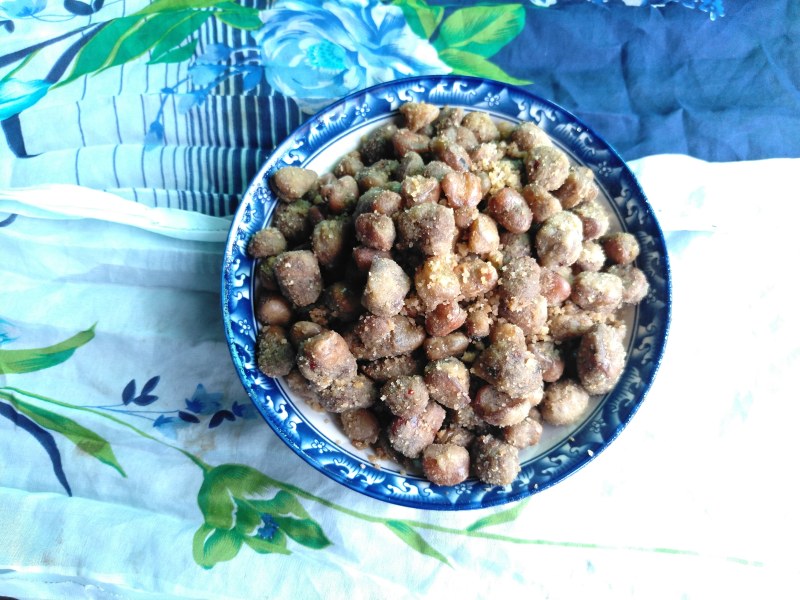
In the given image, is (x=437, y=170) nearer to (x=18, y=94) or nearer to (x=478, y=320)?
(x=478, y=320)

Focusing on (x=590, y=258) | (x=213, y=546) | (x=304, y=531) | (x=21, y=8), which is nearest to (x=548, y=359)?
(x=590, y=258)

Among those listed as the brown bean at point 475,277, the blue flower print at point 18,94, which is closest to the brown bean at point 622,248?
the brown bean at point 475,277

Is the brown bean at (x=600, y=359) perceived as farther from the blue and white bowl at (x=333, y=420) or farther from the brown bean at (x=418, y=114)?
the brown bean at (x=418, y=114)

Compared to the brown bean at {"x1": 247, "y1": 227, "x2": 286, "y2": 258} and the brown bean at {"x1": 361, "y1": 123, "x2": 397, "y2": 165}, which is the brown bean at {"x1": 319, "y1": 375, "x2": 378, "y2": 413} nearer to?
the brown bean at {"x1": 247, "y1": 227, "x2": 286, "y2": 258}

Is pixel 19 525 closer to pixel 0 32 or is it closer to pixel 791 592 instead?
pixel 0 32

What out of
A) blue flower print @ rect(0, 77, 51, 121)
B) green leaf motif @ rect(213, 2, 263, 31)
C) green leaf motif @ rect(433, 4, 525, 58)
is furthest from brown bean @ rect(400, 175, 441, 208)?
blue flower print @ rect(0, 77, 51, 121)

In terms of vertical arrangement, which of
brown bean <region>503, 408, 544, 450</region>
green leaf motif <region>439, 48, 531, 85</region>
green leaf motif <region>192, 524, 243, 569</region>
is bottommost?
green leaf motif <region>192, 524, 243, 569</region>

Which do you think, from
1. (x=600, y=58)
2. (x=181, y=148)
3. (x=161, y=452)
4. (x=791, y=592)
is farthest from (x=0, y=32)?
(x=791, y=592)
